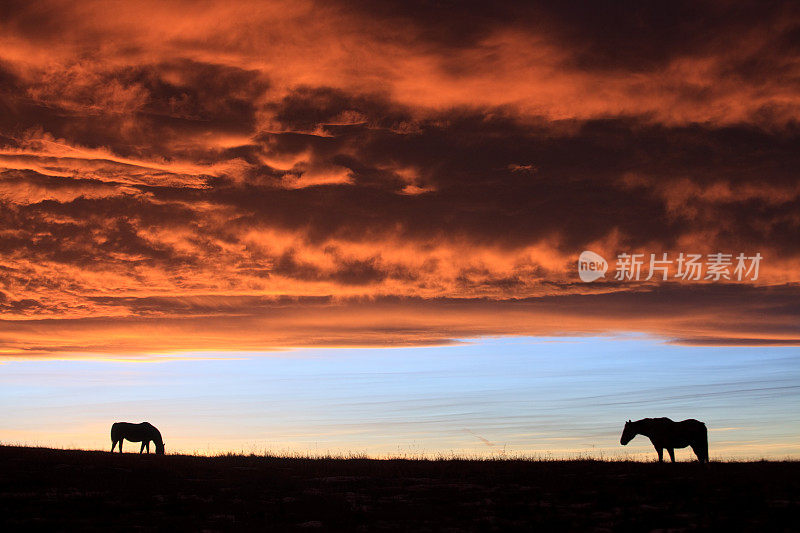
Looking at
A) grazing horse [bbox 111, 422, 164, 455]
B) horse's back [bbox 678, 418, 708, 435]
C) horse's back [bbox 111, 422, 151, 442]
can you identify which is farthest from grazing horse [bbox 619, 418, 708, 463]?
horse's back [bbox 111, 422, 151, 442]

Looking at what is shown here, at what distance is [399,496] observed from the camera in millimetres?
23719

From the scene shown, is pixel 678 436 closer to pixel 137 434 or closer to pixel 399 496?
pixel 399 496

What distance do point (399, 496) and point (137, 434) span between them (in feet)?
91.8

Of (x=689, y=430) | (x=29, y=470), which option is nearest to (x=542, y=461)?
(x=689, y=430)

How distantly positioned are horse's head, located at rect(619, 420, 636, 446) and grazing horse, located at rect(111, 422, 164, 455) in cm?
2915

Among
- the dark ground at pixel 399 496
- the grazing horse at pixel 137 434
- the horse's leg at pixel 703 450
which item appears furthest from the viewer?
the grazing horse at pixel 137 434

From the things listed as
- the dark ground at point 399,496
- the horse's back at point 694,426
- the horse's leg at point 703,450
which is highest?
the horse's back at point 694,426

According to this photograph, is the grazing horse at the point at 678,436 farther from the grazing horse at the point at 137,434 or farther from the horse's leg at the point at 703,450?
the grazing horse at the point at 137,434

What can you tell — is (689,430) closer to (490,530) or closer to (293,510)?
(490,530)

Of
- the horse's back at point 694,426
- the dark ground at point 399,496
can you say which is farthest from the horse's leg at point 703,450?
the dark ground at point 399,496

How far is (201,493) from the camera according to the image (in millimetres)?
24406

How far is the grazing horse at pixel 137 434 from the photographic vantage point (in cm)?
4488

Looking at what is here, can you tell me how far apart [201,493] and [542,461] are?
55.8 ft

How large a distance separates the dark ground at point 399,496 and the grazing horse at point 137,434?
13253 mm
